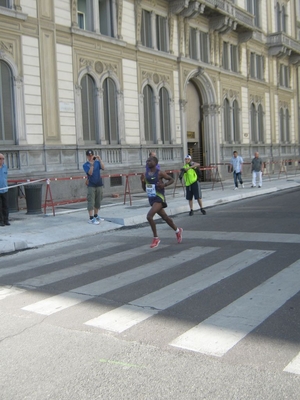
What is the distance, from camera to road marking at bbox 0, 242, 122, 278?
8.23 metres

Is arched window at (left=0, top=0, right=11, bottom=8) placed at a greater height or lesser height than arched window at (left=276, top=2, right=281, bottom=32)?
lesser

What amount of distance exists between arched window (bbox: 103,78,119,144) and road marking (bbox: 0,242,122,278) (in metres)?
12.6

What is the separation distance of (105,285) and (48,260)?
254 cm

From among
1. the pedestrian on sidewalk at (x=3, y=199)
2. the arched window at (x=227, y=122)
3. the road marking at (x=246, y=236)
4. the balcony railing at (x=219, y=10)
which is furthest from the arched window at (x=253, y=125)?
the road marking at (x=246, y=236)

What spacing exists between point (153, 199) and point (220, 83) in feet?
74.0

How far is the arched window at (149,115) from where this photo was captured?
24766mm

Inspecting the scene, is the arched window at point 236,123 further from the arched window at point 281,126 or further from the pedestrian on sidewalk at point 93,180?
the pedestrian on sidewalk at point 93,180

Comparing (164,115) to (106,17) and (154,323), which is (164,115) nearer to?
(106,17)

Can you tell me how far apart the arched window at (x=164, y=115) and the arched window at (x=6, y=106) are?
9.59 m

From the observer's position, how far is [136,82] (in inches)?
939

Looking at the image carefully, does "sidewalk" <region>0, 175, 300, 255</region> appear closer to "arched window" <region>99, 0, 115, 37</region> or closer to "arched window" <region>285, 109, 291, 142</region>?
"arched window" <region>99, 0, 115, 37</region>

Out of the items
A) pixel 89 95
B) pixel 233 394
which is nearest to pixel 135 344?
pixel 233 394

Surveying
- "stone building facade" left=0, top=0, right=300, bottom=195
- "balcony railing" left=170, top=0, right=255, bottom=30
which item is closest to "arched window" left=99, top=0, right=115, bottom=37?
"stone building facade" left=0, top=0, right=300, bottom=195

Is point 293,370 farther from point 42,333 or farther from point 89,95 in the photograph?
point 89,95
